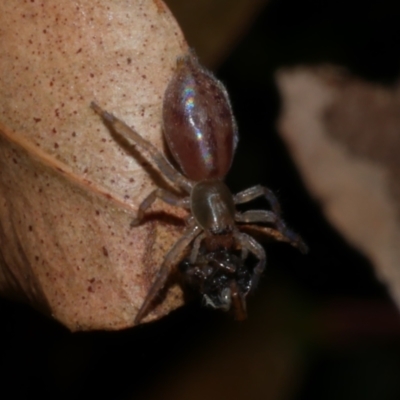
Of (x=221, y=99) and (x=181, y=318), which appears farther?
(x=181, y=318)

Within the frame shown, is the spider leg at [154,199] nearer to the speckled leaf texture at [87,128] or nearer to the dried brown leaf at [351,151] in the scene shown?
the speckled leaf texture at [87,128]

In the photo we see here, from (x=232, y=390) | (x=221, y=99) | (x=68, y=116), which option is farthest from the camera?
(x=232, y=390)

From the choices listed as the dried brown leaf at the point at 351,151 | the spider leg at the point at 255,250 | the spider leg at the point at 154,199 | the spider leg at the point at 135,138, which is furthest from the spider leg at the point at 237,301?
the dried brown leaf at the point at 351,151

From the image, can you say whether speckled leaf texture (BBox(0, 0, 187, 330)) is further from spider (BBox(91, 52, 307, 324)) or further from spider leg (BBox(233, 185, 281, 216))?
spider leg (BBox(233, 185, 281, 216))

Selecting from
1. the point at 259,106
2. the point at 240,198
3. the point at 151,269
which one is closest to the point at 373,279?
the point at 240,198

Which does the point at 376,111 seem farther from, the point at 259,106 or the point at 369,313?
the point at 369,313

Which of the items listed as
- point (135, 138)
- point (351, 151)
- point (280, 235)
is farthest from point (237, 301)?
point (351, 151)
